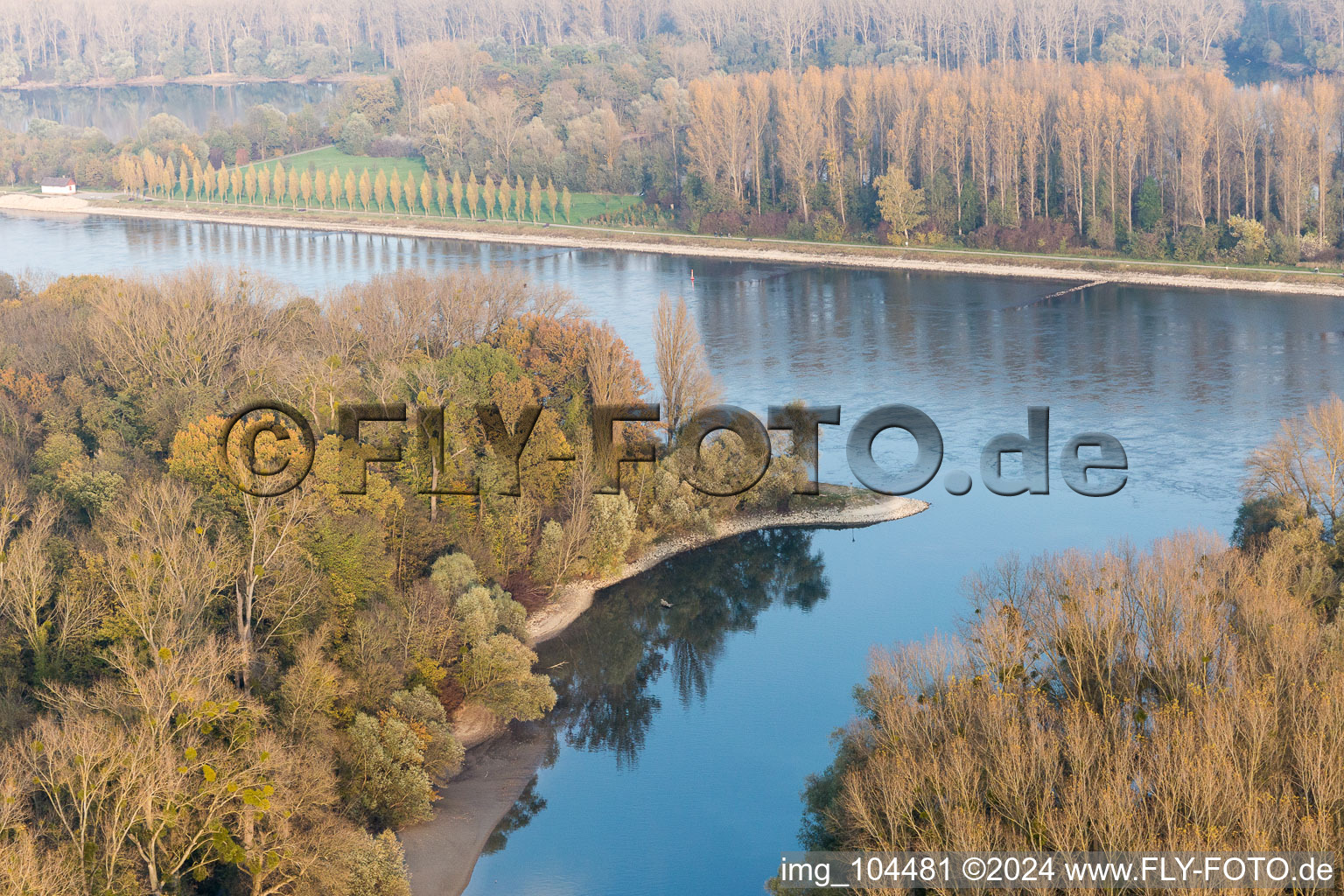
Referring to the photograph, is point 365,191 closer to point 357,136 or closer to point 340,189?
point 340,189

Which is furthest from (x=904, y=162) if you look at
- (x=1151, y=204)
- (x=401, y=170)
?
(x=401, y=170)

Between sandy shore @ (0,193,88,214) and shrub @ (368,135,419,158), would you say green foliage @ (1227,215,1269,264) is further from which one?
sandy shore @ (0,193,88,214)

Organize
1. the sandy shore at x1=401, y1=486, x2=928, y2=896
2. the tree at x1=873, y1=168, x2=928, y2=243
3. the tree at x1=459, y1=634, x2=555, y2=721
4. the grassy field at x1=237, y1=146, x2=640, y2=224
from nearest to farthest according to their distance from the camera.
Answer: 1. the sandy shore at x1=401, y1=486, x2=928, y2=896
2. the tree at x1=459, y1=634, x2=555, y2=721
3. the tree at x1=873, y1=168, x2=928, y2=243
4. the grassy field at x1=237, y1=146, x2=640, y2=224

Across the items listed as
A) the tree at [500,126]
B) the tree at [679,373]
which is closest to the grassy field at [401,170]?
the tree at [500,126]

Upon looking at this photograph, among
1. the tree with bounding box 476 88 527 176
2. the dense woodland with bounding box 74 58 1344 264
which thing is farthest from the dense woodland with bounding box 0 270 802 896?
the tree with bounding box 476 88 527 176

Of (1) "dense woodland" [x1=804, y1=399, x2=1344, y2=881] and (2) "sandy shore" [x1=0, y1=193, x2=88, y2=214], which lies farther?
(2) "sandy shore" [x1=0, y1=193, x2=88, y2=214]

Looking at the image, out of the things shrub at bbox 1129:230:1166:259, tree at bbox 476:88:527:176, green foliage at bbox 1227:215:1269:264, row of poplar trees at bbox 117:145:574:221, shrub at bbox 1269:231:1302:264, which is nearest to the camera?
shrub at bbox 1269:231:1302:264

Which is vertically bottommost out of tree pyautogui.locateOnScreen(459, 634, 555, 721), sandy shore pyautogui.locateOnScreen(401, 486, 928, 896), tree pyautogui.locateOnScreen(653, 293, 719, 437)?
sandy shore pyautogui.locateOnScreen(401, 486, 928, 896)
